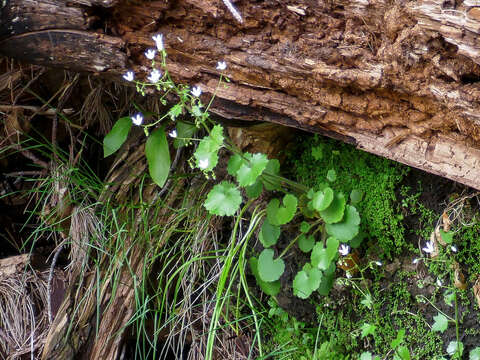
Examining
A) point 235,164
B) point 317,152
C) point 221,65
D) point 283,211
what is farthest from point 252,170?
point 317,152

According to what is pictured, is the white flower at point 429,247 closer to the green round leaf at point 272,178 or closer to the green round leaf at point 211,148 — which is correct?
the green round leaf at point 272,178

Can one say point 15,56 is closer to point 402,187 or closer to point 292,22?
point 292,22

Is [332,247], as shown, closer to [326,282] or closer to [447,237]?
[326,282]

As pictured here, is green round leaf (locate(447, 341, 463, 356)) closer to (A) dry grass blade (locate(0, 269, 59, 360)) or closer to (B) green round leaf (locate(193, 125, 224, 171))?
(B) green round leaf (locate(193, 125, 224, 171))

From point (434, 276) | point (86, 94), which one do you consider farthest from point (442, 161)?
point (86, 94)

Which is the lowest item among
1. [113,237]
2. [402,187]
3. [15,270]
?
[15,270]

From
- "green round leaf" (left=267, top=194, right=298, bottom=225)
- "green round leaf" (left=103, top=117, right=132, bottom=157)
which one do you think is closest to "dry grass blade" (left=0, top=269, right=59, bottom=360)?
"green round leaf" (left=103, top=117, right=132, bottom=157)

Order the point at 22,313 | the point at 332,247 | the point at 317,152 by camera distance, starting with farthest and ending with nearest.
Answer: the point at 22,313
the point at 317,152
the point at 332,247
